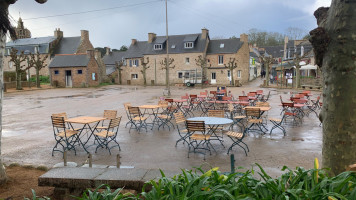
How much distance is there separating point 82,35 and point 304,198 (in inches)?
1894

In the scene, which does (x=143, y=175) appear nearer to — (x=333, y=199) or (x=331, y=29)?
(x=333, y=199)

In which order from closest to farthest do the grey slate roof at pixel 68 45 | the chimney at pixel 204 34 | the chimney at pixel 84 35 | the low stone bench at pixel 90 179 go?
the low stone bench at pixel 90 179, the chimney at pixel 204 34, the grey slate roof at pixel 68 45, the chimney at pixel 84 35

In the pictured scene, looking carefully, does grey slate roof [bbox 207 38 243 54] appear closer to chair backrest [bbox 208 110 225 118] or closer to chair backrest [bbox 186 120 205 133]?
chair backrest [bbox 208 110 225 118]

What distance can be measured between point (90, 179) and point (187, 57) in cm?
3882

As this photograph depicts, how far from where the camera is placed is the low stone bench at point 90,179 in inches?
124

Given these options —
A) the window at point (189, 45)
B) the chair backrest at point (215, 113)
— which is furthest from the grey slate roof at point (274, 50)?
the chair backrest at point (215, 113)

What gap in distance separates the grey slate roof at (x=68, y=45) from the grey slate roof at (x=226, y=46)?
21.9 m

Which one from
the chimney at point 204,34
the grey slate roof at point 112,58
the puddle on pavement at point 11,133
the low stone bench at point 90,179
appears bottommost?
the puddle on pavement at point 11,133

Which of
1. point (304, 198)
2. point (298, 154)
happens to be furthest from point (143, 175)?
point (298, 154)

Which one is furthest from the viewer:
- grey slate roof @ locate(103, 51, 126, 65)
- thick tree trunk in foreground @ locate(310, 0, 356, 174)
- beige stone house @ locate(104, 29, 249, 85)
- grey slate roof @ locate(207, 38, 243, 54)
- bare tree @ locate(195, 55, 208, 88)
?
grey slate roof @ locate(103, 51, 126, 65)

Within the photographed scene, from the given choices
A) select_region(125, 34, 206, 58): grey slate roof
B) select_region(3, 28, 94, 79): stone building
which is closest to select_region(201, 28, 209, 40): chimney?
select_region(125, 34, 206, 58): grey slate roof

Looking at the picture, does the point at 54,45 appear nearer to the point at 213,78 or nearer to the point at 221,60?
the point at 213,78

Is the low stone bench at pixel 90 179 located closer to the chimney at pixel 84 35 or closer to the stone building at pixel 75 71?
the stone building at pixel 75 71

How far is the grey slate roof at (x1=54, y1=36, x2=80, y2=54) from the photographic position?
148 feet
